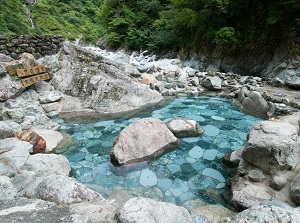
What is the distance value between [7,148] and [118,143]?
1.79m

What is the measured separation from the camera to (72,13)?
33656 millimetres

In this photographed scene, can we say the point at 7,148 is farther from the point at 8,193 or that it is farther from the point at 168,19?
the point at 168,19

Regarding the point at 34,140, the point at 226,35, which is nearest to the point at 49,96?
the point at 34,140

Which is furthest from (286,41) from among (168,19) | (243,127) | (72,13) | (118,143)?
(72,13)

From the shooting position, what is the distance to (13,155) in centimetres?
357

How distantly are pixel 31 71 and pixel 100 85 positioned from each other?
6.23 ft

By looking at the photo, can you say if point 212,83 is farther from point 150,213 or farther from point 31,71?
point 150,213

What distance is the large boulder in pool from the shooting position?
3850 millimetres

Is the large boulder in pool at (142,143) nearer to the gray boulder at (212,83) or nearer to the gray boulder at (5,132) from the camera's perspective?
the gray boulder at (5,132)

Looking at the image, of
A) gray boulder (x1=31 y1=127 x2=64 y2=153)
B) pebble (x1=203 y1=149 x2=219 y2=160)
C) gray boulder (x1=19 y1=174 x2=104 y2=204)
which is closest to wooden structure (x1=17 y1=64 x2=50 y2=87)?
gray boulder (x1=31 y1=127 x2=64 y2=153)

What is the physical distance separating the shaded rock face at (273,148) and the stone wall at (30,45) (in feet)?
23.0

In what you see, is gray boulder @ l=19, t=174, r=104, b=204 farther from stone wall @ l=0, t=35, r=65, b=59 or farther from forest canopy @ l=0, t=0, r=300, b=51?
forest canopy @ l=0, t=0, r=300, b=51

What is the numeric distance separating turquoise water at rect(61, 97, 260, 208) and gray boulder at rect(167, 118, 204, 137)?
127mm

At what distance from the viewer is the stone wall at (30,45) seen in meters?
6.99
